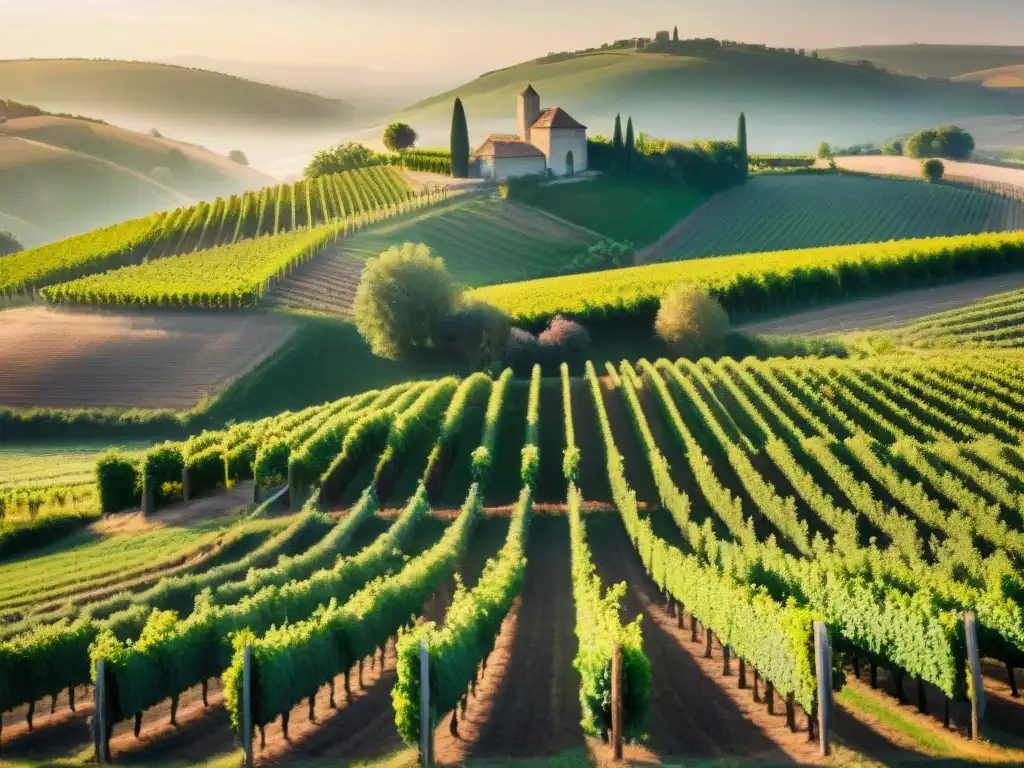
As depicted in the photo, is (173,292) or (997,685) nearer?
(997,685)

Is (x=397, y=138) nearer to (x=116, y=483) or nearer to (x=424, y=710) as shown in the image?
(x=116, y=483)

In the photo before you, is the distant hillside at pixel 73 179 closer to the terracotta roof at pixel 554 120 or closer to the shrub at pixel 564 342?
the terracotta roof at pixel 554 120

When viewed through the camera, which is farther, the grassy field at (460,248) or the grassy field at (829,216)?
the grassy field at (829,216)

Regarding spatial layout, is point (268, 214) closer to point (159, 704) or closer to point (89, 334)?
point (89, 334)

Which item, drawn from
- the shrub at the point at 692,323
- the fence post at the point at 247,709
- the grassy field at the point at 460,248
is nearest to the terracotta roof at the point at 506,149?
the grassy field at the point at 460,248

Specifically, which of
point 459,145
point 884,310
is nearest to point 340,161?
point 459,145

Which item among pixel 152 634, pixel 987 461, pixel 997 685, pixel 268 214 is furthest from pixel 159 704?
pixel 268 214

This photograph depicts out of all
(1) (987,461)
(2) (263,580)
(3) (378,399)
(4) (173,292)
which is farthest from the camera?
(4) (173,292)
